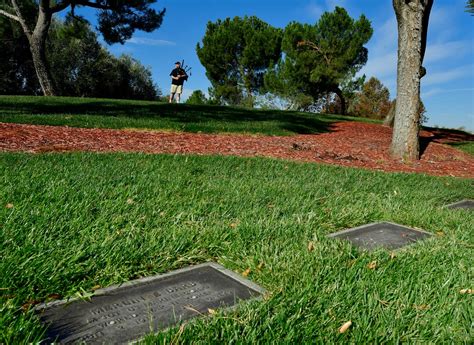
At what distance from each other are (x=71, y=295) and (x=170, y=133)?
750cm

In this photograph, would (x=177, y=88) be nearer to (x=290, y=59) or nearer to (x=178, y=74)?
(x=178, y=74)

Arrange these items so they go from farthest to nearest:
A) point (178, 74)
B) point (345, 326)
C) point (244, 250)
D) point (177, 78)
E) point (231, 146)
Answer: point (177, 78)
point (178, 74)
point (231, 146)
point (244, 250)
point (345, 326)

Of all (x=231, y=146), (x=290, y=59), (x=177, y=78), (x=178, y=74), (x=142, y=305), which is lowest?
(x=142, y=305)

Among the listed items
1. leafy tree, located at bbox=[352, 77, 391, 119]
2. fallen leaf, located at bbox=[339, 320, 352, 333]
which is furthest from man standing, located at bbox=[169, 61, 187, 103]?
leafy tree, located at bbox=[352, 77, 391, 119]

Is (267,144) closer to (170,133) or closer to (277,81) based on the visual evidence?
(170,133)

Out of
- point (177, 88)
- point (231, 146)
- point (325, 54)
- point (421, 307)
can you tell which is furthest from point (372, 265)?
point (325, 54)

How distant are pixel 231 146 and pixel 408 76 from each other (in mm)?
4002

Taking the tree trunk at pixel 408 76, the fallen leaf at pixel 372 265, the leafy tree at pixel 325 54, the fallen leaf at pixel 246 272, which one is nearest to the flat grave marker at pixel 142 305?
the fallen leaf at pixel 246 272

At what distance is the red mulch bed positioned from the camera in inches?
260

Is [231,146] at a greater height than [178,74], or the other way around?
[178,74]

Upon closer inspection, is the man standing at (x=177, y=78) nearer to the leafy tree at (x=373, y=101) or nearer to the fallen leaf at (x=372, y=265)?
the fallen leaf at (x=372, y=265)

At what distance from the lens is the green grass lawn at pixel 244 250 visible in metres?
1.75

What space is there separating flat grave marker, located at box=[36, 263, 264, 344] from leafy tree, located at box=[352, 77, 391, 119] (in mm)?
41371

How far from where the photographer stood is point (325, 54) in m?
31.0
